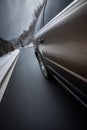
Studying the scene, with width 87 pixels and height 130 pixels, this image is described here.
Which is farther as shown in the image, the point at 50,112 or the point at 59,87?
the point at 59,87

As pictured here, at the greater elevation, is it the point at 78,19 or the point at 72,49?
the point at 78,19

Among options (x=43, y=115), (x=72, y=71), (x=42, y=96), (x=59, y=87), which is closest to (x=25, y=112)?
(x=43, y=115)

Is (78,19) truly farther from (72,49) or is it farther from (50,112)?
(50,112)

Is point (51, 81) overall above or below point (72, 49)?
below

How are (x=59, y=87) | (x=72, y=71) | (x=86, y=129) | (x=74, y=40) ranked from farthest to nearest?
(x=59, y=87)
(x=86, y=129)
(x=72, y=71)
(x=74, y=40)

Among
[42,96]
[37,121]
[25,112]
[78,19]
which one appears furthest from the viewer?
[42,96]

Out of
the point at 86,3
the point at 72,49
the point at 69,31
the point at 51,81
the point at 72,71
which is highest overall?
the point at 86,3

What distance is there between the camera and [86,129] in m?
2.31

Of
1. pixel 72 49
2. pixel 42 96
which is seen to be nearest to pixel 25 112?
pixel 42 96

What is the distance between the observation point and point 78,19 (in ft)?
5.38

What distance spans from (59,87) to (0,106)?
4.49 feet

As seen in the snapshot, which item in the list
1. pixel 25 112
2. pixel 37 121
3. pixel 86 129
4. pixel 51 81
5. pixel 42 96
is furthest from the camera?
pixel 51 81

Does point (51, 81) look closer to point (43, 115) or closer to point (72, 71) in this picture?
point (43, 115)

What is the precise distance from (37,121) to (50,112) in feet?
0.96
